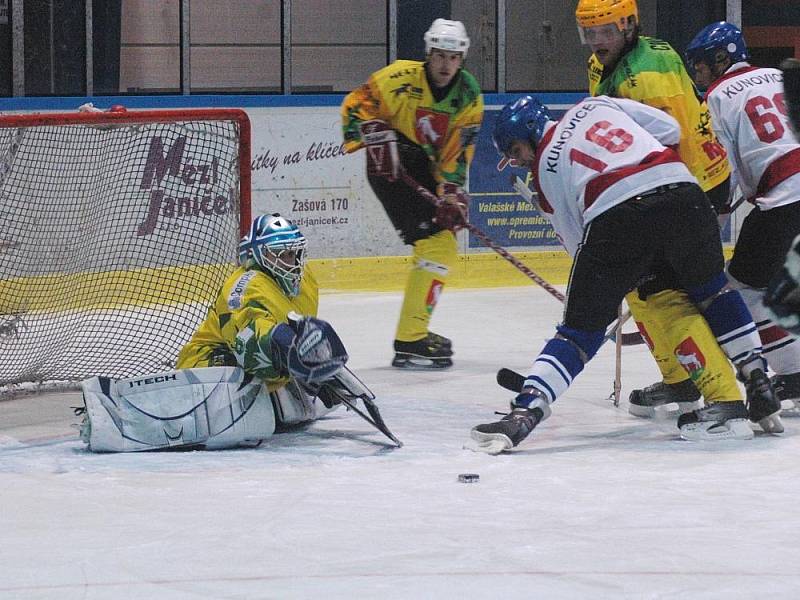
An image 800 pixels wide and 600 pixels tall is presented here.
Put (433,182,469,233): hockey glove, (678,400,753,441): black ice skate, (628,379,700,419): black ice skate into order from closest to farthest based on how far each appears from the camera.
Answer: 1. (678,400,753,441): black ice skate
2. (628,379,700,419): black ice skate
3. (433,182,469,233): hockey glove

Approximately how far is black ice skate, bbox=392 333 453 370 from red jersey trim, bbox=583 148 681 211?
71.3 inches

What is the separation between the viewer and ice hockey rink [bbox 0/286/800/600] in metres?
3.01

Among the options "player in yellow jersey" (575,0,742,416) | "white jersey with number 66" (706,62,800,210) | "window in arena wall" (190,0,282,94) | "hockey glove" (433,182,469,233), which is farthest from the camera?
"window in arena wall" (190,0,282,94)

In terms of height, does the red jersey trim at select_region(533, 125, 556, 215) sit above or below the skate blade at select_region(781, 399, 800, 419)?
above

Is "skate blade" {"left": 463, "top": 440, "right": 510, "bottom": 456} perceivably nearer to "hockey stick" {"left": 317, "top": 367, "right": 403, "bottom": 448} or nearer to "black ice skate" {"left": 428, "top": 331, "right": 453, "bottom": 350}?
"hockey stick" {"left": 317, "top": 367, "right": 403, "bottom": 448}

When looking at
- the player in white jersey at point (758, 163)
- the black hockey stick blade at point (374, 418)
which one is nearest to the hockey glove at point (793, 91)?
the black hockey stick blade at point (374, 418)

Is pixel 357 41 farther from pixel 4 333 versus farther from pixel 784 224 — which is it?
pixel 784 224

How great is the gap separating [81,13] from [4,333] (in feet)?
10.9

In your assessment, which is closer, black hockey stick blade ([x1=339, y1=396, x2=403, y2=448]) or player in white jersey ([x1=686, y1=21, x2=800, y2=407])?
black hockey stick blade ([x1=339, y1=396, x2=403, y2=448])

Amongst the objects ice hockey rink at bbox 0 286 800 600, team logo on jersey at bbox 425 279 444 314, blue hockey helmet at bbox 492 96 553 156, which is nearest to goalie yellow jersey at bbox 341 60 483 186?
team logo on jersey at bbox 425 279 444 314

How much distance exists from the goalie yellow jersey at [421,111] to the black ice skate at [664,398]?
1.67m

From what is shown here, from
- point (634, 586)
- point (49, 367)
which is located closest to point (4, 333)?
point (49, 367)

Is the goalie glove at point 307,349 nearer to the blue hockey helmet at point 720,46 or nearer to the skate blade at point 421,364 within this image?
the blue hockey helmet at point 720,46

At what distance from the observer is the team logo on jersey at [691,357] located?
175 inches
